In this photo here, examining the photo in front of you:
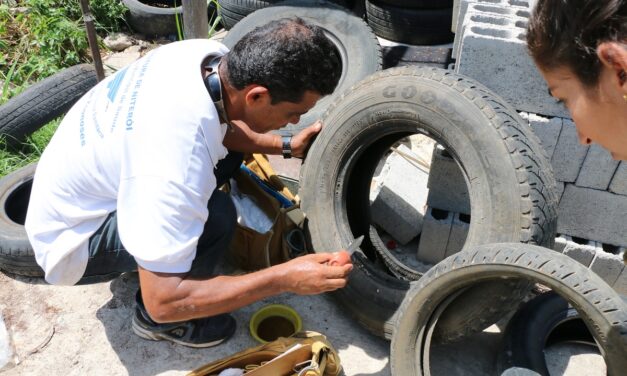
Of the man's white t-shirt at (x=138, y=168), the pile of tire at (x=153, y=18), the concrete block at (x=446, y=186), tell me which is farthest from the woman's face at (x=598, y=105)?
the pile of tire at (x=153, y=18)

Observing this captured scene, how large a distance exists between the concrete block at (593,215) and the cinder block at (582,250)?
65mm

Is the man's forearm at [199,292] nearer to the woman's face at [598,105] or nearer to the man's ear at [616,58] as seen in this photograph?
→ the woman's face at [598,105]

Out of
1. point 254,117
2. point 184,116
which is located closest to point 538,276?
point 254,117

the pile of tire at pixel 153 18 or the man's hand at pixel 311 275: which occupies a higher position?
the man's hand at pixel 311 275

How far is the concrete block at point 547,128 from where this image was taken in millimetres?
2697

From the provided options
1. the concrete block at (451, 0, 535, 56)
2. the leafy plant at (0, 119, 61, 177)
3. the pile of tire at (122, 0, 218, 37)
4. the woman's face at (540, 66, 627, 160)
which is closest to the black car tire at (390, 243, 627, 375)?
the woman's face at (540, 66, 627, 160)

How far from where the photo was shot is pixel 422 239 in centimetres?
318

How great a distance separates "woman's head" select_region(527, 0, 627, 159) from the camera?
3.60ft

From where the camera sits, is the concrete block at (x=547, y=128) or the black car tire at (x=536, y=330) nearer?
the black car tire at (x=536, y=330)

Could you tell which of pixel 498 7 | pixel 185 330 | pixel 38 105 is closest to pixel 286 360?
pixel 185 330

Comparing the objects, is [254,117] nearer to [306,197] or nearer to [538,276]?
[306,197]

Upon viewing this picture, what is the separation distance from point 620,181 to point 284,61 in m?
1.75

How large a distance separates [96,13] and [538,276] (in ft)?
16.2

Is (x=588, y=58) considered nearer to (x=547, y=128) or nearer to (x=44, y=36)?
(x=547, y=128)
